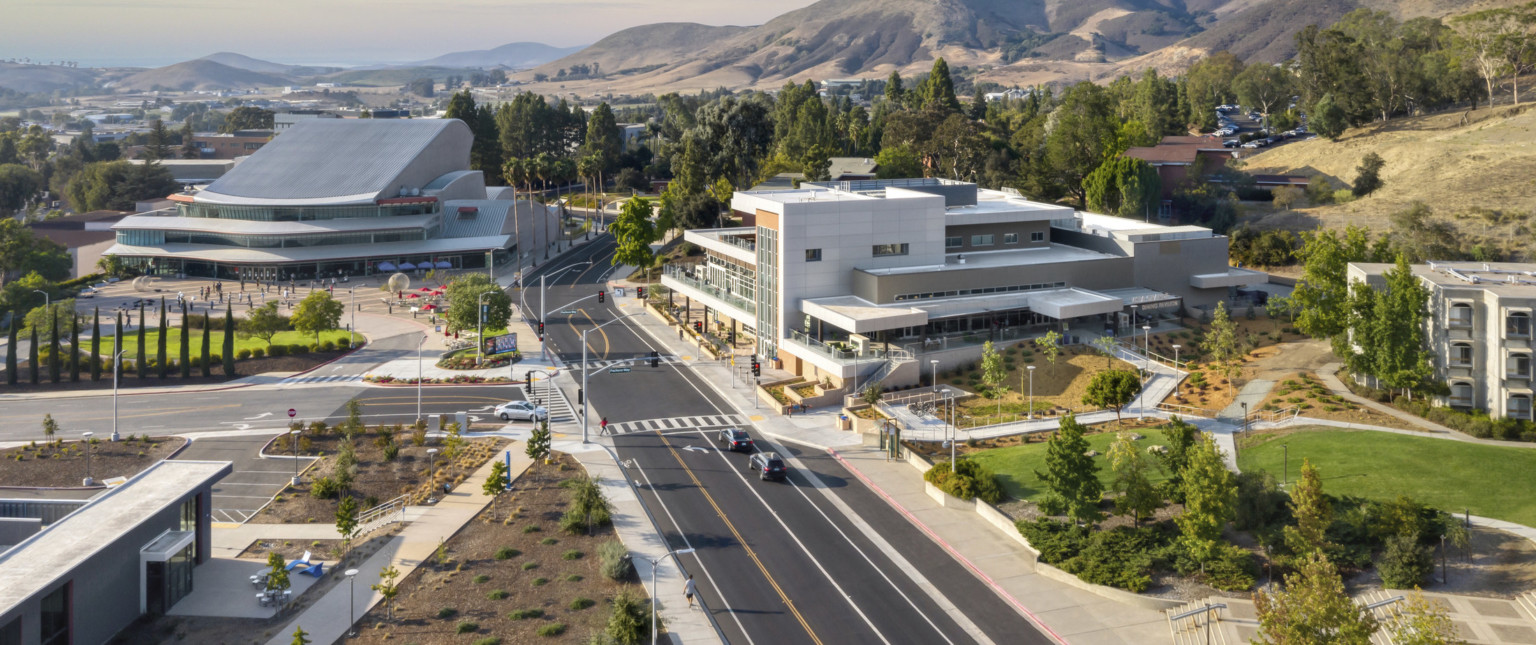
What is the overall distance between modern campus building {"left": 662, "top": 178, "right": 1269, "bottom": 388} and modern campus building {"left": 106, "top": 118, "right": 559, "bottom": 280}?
49175 millimetres

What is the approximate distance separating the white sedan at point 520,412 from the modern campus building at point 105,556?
21753mm

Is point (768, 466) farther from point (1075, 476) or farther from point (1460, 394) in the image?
point (1460, 394)

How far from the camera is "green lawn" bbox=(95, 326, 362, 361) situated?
90125mm

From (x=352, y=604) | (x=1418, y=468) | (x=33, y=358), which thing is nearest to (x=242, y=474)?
(x=352, y=604)

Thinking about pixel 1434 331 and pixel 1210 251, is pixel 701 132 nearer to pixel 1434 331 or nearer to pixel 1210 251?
pixel 1210 251

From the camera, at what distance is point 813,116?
174750 millimetres

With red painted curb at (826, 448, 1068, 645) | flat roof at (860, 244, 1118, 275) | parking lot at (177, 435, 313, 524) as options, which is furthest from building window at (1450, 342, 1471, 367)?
parking lot at (177, 435, 313, 524)

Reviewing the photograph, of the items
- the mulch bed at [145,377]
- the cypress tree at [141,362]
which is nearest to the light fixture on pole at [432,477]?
the mulch bed at [145,377]

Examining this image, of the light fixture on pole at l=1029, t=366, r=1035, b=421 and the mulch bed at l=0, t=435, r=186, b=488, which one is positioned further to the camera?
the light fixture on pole at l=1029, t=366, r=1035, b=421

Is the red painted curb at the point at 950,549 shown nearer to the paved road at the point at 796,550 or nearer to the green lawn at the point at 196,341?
the paved road at the point at 796,550

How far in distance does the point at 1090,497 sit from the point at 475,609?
86.7ft

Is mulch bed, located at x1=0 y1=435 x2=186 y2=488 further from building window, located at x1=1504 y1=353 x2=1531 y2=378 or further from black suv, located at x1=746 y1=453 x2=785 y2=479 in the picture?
building window, located at x1=1504 y1=353 x2=1531 y2=378

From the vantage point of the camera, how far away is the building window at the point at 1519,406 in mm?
58562

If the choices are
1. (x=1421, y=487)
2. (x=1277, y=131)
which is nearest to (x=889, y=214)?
(x=1421, y=487)
